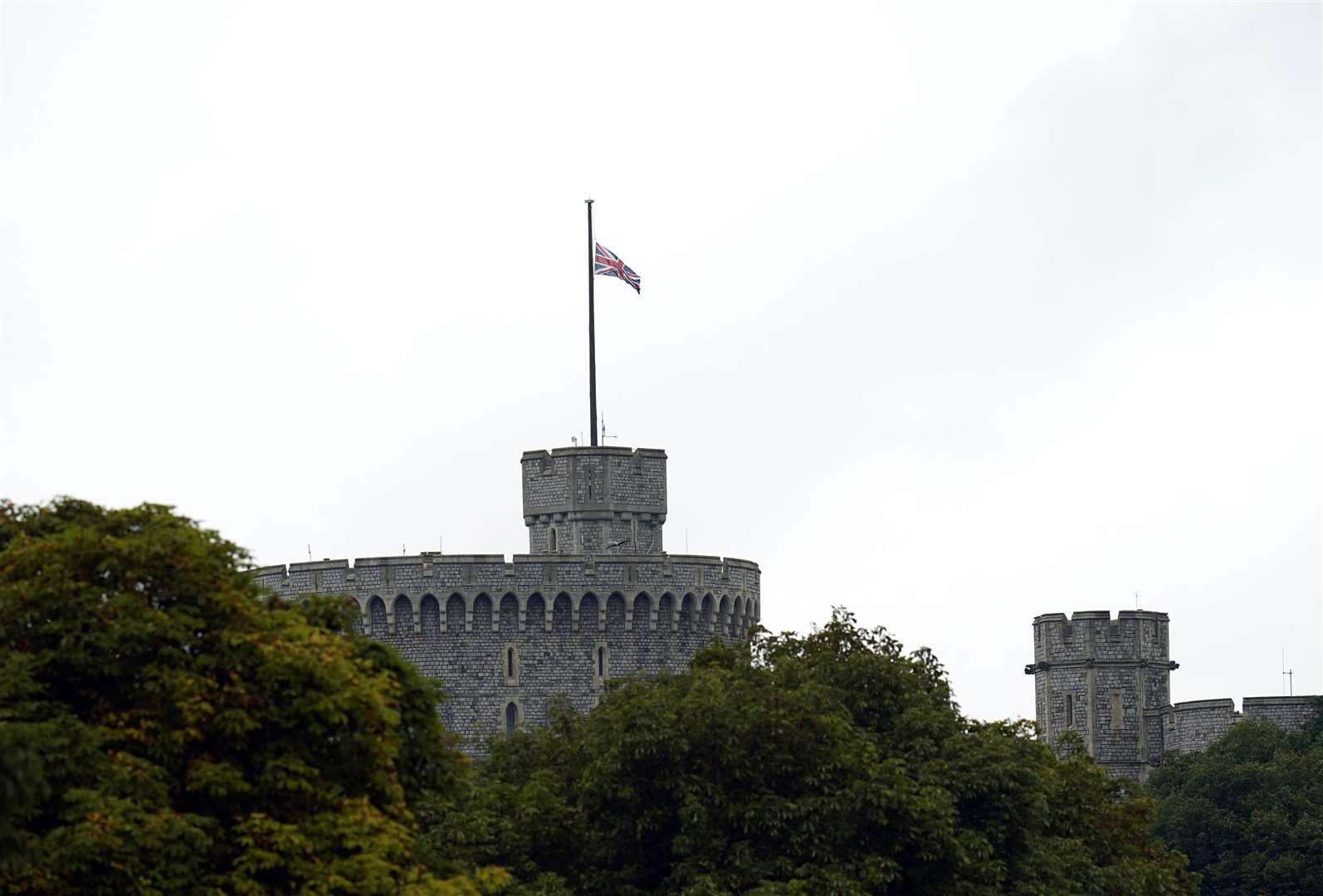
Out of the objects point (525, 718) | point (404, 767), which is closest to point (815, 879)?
point (404, 767)

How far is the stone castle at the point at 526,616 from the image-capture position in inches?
4058

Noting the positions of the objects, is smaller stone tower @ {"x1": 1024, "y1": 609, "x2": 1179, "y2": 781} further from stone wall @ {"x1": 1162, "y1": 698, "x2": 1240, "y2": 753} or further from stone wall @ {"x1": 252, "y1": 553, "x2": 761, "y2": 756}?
stone wall @ {"x1": 252, "y1": 553, "x2": 761, "y2": 756}

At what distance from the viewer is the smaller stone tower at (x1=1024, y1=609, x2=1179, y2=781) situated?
398 feet

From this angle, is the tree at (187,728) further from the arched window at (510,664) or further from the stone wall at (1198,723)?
the stone wall at (1198,723)

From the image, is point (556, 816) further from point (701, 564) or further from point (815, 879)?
point (701, 564)

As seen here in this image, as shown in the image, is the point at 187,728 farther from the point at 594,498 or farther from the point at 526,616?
the point at 594,498

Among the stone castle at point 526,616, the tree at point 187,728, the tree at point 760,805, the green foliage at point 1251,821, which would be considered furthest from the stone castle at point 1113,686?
the tree at point 187,728

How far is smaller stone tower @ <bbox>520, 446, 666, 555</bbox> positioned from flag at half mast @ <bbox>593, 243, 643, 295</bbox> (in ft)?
18.3

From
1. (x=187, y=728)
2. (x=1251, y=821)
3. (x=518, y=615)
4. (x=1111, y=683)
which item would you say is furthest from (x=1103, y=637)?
(x=187, y=728)

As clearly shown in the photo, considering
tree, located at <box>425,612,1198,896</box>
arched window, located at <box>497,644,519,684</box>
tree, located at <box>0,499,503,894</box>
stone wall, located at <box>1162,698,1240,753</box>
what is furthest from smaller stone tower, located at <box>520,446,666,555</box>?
tree, located at <box>0,499,503,894</box>

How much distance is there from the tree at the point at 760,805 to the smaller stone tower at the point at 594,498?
40401mm

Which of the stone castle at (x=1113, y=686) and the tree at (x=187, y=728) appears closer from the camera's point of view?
the tree at (x=187, y=728)

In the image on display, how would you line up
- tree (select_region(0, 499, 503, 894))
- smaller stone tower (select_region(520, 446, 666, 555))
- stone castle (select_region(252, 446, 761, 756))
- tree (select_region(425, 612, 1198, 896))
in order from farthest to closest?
smaller stone tower (select_region(520, 446, 666, 555)) → stone castle (select_region(252, 446, 761, 756)) → tree (select_region(425, 612, 1198, 896)) → tree (select_region(0, 499, 503, 894))

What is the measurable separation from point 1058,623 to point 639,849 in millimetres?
62787
